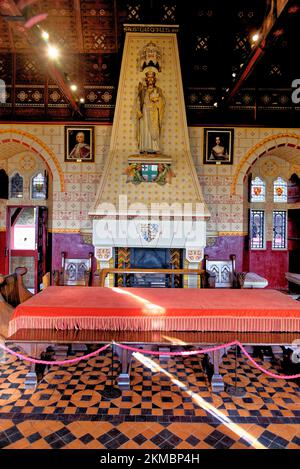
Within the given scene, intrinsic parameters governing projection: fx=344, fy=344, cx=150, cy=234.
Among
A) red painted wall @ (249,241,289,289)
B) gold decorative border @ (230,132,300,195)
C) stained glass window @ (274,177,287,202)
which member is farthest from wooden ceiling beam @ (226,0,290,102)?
red painted wall @ (249,241,289,289)

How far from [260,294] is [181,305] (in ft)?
5.59

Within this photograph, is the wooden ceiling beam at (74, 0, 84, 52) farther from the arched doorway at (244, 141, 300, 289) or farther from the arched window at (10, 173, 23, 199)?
the arched doorway at (244, 141, 300, 289)

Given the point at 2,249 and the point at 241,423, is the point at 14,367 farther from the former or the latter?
the point at 2,249

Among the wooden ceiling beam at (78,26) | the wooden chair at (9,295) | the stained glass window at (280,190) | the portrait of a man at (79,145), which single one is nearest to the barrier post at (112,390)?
the wooden chair at (9,295)

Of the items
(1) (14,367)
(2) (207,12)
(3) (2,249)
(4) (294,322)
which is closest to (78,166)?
(3) (2,249)

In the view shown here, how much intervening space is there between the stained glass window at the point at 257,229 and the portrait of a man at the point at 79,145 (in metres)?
5.68

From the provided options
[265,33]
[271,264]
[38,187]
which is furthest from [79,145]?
[271,264]

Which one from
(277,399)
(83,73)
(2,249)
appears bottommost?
(277,399)

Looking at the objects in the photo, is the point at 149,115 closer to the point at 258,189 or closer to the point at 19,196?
the point at 258,189

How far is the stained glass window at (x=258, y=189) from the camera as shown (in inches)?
460

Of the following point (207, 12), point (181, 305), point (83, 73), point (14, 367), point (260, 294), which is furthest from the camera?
point (83, 73)

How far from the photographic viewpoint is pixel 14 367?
539 centimetres

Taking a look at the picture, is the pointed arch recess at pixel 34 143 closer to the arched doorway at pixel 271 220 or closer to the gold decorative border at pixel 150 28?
the gold decorative border at pixel 150 28

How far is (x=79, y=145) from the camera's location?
10.0 m
